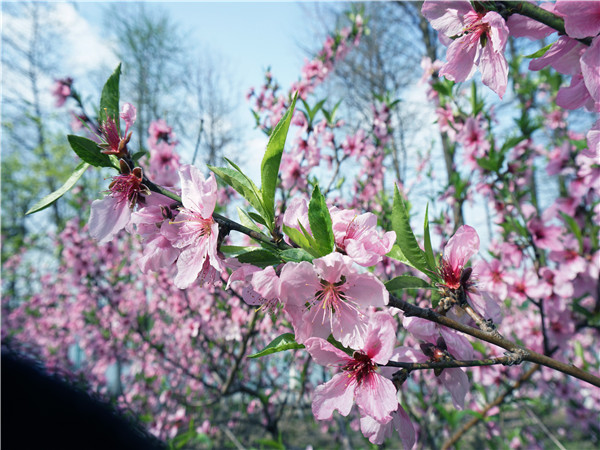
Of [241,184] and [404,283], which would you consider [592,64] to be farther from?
[241,184]

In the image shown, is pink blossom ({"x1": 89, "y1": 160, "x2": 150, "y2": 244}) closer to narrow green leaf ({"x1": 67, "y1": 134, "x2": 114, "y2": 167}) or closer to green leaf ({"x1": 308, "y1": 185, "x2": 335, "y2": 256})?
narrow green leaf ({"x1": 67, "y1": 134, "x2": 114, "y2": 167})

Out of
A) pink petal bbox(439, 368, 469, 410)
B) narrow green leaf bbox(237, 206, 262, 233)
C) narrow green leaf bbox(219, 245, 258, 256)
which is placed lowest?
pink petal bbox(439, 368, 469, 410)

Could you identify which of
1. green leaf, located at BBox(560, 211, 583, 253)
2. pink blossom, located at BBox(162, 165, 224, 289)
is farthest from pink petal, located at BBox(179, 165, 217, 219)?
green leaf, located at BBox(560, 211, 583, 253)

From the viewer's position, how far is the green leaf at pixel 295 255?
0.63m

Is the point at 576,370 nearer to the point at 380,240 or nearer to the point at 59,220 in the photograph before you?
the point at 380,240

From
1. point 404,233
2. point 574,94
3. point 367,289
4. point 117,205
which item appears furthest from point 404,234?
point 117,205

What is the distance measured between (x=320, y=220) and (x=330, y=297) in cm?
17

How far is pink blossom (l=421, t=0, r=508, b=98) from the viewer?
2.55ft

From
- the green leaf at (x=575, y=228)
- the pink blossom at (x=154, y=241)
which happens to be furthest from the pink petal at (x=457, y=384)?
the green leaf at (x=575, y=228)

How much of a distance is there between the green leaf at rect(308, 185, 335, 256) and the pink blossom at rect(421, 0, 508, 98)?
0.46 meters

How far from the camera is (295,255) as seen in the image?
0.64 m

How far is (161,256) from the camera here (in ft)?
2.79

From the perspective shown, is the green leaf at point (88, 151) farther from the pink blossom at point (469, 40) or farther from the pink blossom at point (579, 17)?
the pink blossom at point (579, 17)

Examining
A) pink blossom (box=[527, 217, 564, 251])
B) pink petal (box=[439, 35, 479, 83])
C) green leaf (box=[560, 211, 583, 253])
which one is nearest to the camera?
pink petal (box=[439, 35, 479, 83])
